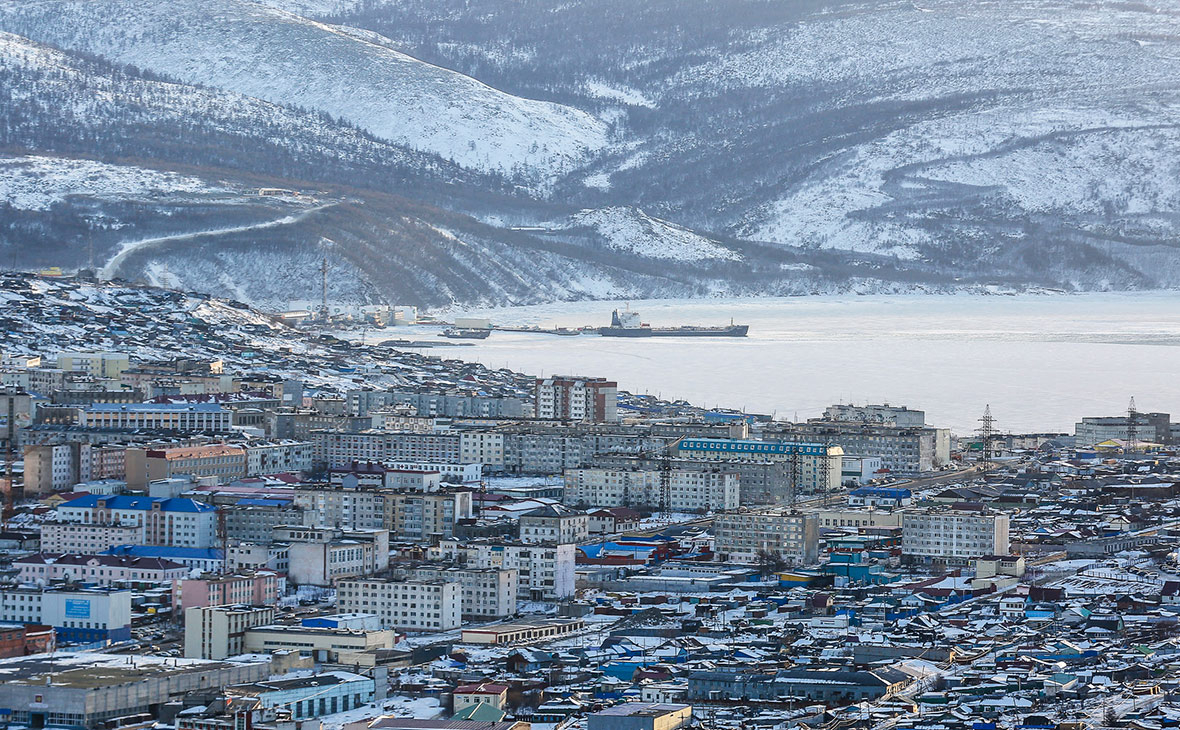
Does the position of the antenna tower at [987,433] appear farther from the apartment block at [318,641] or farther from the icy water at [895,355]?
the apartment block at [318,641]

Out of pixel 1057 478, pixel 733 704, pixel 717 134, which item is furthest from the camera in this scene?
pixel 717 134

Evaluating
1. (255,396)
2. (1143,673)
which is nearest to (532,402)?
(255,396)

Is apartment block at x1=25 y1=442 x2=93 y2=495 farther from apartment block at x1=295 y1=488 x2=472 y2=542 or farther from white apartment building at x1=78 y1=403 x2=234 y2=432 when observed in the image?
apartment block at x1=295 y1=488 x2=472 y2=542

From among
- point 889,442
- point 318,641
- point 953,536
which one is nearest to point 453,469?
point 889,442

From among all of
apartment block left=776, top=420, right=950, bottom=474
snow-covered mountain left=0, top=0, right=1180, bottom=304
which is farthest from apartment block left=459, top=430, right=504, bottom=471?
snow-covered mountain left=0, top=0, right=1180, bottom=304

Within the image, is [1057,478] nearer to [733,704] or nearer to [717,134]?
[733,704]

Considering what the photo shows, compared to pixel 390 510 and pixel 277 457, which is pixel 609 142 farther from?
pixel 390 510

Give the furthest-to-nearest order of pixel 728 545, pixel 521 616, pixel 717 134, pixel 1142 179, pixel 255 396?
1. pixel 717 134
2. pixel 1142 179
3. pixel 255 396
4. pixel 728 545
5. pixel 521 616
